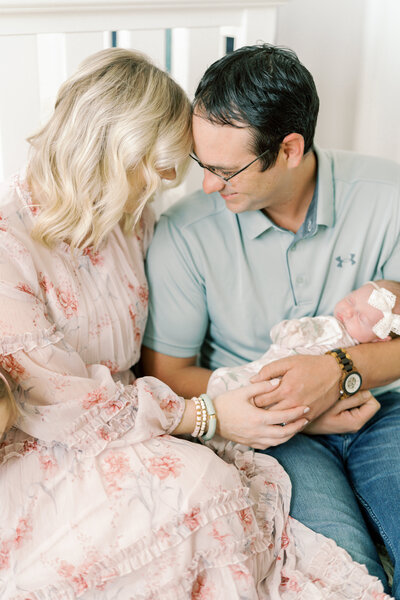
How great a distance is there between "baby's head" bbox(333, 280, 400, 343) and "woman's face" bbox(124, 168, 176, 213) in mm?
559

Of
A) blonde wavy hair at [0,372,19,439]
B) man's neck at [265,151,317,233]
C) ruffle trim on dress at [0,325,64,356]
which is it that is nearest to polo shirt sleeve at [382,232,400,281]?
man's neck at [265,151,317,233]

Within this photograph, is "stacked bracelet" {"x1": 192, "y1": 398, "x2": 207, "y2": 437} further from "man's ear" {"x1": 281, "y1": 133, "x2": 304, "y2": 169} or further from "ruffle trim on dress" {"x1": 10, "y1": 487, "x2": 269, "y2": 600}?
"man's ear" {"x1": 281, "y1": 133, "x2": 304, "y2": 169}

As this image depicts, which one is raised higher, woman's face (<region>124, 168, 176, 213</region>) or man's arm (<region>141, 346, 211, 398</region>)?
woman's face (<region>124, 168, 176, 213</region>)

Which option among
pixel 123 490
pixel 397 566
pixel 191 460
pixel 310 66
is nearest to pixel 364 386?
pixel 397 566

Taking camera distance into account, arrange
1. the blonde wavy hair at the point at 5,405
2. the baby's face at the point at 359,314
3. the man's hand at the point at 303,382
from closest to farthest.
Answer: the blonde wavy hair at the point at 5,405 < the man's hand at the point at 303,382 < the baby's face at the point at 359,314

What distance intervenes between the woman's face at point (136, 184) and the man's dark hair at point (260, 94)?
6.2 inches

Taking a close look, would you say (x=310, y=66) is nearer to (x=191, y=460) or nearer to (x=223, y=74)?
(x=223, y=74)

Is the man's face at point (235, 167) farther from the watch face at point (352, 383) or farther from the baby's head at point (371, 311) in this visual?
the watch face at point (352, 383)

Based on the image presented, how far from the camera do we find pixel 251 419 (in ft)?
5.08

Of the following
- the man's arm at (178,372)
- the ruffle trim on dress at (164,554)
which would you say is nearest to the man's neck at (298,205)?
the man's arm at (178,372)

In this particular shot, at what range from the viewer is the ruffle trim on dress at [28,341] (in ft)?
4.28

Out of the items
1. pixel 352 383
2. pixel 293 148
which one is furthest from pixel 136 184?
pixel 352 383

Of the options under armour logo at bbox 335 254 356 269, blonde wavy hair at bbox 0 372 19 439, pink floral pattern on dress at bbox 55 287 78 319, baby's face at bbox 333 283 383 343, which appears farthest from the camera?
under armour logo at bbox 335 254 356 269

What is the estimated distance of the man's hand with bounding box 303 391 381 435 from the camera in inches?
67.2
